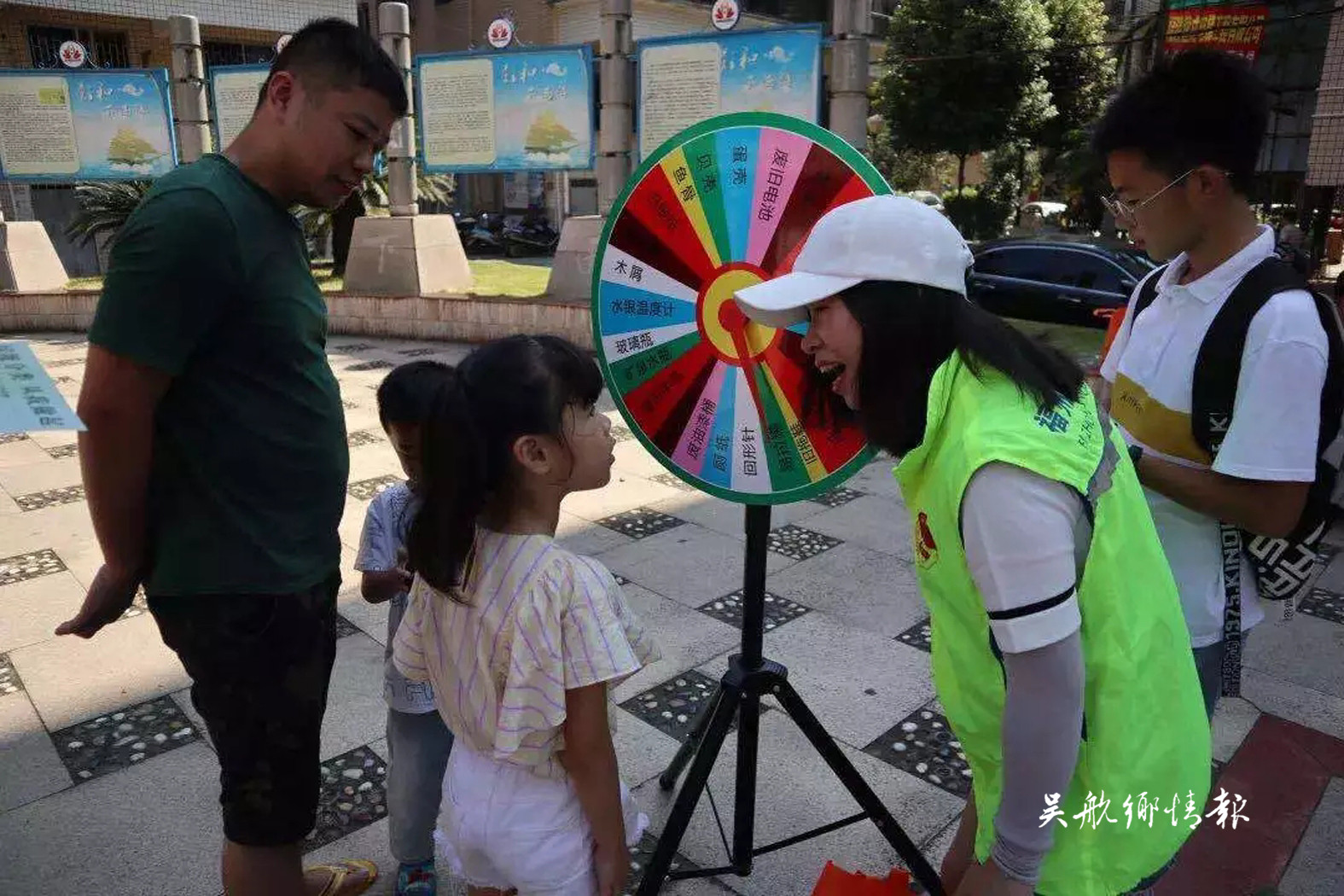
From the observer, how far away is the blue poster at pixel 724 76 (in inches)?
290

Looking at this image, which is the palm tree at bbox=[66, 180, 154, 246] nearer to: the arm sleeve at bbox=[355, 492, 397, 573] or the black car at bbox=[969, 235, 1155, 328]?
the black car at bbox=[969, 235, 1155, 328]

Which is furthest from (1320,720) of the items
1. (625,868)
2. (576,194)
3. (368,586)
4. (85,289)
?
(576,194)

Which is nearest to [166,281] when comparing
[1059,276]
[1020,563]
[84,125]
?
[1020,563]

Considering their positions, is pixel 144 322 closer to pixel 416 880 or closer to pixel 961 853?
pixel 416 880

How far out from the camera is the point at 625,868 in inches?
57.3

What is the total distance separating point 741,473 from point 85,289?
10.7 meters

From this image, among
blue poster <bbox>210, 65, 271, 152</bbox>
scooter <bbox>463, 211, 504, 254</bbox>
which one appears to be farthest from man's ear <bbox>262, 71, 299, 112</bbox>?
scooter <bbox>463, 211, 504, 254</bbox>

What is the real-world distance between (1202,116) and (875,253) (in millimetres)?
840

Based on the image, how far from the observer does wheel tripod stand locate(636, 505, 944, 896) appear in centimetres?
172

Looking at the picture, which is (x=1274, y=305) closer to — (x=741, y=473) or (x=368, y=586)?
(x=741, y=473)

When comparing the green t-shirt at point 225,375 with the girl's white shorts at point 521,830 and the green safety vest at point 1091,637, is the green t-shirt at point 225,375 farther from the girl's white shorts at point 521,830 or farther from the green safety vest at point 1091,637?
the green safety vest at point 1091,637

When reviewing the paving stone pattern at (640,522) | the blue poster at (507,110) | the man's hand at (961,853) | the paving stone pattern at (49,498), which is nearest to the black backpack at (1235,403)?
the man's hand at (961,853)

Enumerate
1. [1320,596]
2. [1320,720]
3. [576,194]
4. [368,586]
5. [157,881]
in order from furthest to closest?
[576,194], [1320,596], [1320,720], [157,881], [368,586]

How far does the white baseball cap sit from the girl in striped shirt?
0.37 meters
